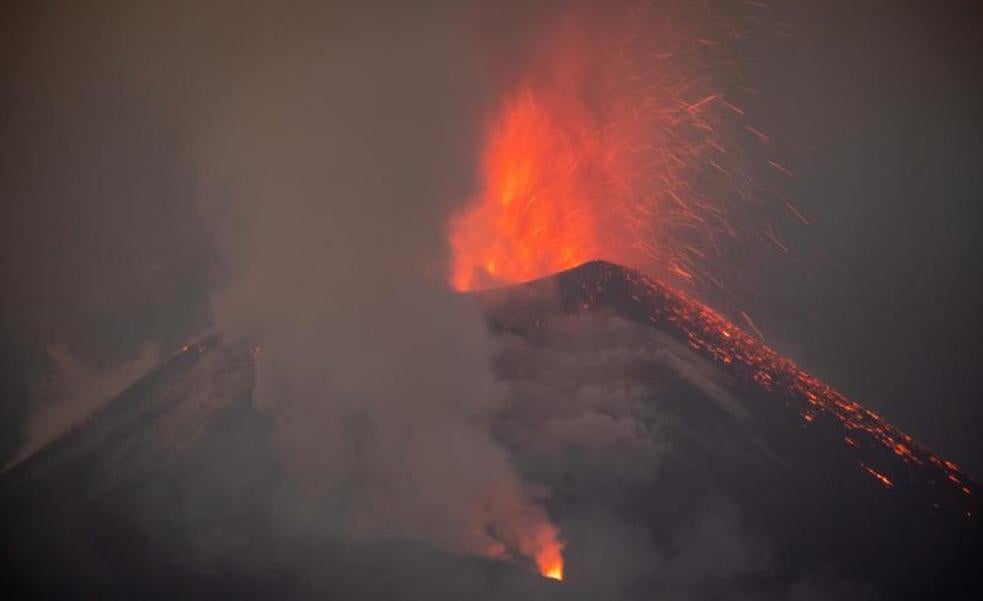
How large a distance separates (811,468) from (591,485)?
8378 mm

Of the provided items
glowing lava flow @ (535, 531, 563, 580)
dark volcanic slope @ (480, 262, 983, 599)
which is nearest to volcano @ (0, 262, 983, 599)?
dark volcanic slope @ (480, 262, 983, 599)

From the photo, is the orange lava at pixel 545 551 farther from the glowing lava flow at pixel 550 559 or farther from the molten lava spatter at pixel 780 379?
the molten lava spatter at pixel 780 379

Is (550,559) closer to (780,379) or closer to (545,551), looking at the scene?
(545,551)

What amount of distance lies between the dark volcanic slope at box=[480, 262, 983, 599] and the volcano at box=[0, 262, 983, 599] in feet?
0.24

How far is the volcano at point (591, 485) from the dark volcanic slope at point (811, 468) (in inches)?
2.9

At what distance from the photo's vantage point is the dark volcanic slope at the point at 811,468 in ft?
56.0

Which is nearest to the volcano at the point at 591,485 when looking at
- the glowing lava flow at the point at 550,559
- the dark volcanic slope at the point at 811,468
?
the dark volcanic slope at the point at 811,468

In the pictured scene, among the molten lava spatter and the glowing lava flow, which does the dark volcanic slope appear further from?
the glowing lava flow

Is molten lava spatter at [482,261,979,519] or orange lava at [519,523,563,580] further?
molten lava spatter at [482,261,979,519]

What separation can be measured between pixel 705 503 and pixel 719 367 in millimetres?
5959

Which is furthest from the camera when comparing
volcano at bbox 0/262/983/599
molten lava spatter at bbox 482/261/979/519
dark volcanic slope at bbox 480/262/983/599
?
molten lava spatter at bbox 482/261/979/519

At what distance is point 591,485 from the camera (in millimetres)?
16188

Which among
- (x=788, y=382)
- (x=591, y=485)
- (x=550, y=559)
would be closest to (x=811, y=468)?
(x=788, y=382)

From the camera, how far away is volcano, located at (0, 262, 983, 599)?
1183 cm
